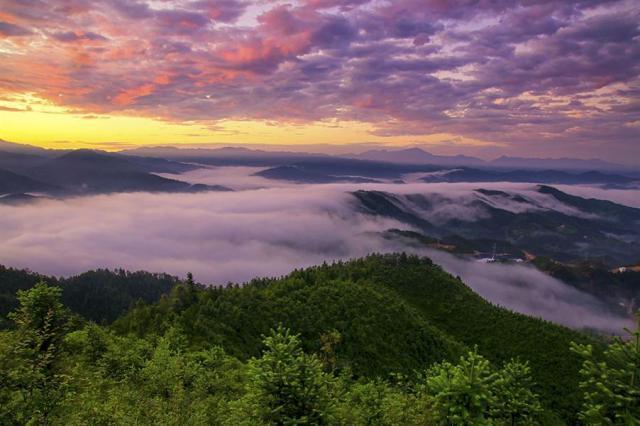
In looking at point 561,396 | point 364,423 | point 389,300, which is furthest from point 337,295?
point 364,423

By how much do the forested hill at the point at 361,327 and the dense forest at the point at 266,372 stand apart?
66cm

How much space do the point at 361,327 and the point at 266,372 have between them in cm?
12455

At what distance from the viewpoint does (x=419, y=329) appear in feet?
542

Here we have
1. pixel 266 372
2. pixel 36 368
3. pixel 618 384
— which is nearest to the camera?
pixel 618 384

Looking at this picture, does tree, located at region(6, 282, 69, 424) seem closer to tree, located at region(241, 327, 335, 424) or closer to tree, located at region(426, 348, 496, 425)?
tree, located at region(241, 327, 335, 424)

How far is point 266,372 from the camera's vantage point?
31.9 metres

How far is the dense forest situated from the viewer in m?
29.1

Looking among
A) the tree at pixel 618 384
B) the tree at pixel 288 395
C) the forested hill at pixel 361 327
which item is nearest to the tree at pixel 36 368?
the tree at pixel 288 395

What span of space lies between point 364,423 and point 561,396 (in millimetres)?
145640

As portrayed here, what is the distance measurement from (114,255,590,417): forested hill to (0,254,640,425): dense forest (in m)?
0.66

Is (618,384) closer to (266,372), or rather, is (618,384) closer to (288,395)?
(288,395)

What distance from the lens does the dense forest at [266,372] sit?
95.6ft

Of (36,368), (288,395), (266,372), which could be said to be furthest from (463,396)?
(36,368)

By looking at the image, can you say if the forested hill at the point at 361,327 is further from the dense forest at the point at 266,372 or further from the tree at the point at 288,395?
the tree at the point at 288,395
